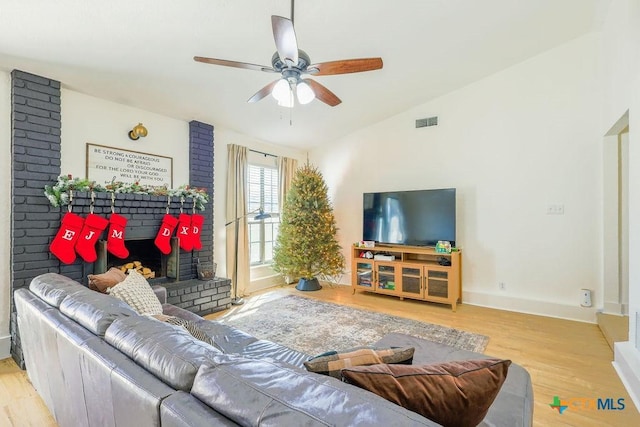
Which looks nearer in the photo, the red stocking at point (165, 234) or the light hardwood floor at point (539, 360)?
the light hardwood floor at point (539, 360)

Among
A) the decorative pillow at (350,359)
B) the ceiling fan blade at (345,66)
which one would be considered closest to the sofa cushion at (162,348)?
the decorative pillow at (350,359)

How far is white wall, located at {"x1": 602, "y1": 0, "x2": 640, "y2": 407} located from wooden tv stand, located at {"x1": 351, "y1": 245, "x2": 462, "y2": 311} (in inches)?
65.5

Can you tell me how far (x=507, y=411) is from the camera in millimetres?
1148

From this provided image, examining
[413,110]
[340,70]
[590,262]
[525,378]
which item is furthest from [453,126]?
[525,378]

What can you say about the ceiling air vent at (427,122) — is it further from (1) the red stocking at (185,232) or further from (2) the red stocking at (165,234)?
(2) the red stocking at (165,234)

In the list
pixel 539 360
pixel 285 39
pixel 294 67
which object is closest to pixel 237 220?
pixel 294 67

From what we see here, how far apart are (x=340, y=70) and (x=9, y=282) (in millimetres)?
3338

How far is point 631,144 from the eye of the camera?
94.2 inches

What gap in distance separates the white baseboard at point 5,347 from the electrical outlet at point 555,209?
5731 millimetres

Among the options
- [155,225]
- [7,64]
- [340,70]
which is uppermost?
[7,64]

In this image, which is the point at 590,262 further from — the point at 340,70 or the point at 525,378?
the point at 340,70

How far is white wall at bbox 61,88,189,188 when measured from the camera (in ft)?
9.83

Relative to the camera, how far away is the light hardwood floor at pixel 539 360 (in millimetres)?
1886

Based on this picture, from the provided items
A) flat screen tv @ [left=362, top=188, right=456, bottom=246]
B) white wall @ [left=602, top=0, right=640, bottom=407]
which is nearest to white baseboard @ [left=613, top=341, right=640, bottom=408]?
white wall @ [left=602, top=0, right=640, bottom=407]
